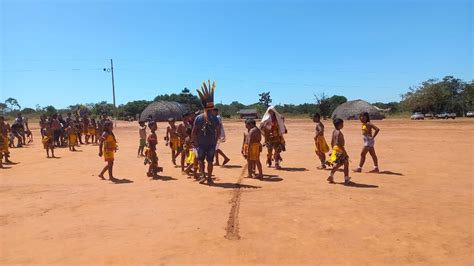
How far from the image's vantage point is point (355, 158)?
45.0 ft

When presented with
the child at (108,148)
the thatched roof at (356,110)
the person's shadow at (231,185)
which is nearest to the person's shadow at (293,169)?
the person's shadow at (231,185)

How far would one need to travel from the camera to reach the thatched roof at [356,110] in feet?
177

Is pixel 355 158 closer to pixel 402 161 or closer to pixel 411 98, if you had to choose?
pixel 402 161

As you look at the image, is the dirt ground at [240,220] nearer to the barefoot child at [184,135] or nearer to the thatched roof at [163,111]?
the barefoot child at [184,135]

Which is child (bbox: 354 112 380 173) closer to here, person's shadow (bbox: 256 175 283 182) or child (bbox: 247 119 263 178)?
person's shadow (bbox: 256 175 283 182)

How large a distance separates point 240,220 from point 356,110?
5286cm

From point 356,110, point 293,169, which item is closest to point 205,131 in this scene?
point 293,169

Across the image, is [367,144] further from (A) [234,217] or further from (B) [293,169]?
(A) [234,217]

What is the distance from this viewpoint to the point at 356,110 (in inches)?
2199

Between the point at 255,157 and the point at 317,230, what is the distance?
13.8ft

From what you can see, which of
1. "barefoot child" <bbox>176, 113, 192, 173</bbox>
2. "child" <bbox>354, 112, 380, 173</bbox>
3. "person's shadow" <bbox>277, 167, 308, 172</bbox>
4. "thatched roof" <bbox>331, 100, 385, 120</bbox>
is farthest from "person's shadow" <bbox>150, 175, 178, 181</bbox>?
"thatched roof" <bbox>331, 100, 385, 120</bbox>

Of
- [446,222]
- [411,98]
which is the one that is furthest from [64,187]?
[411,98]

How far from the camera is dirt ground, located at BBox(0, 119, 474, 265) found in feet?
14.9

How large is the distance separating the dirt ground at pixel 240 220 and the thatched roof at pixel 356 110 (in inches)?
1799
